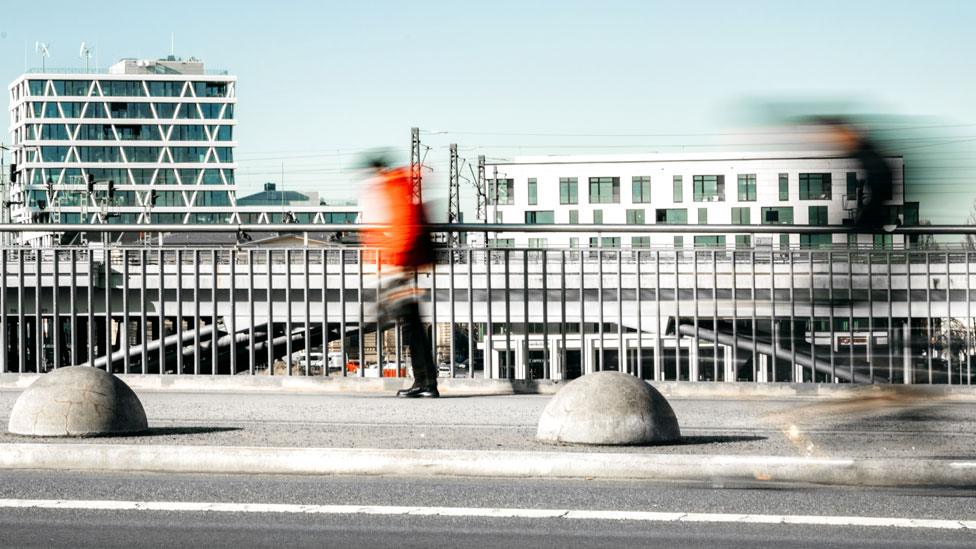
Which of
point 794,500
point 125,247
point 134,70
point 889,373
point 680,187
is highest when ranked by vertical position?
point 134,70

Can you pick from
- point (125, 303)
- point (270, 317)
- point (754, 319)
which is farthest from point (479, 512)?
point (125, 303)

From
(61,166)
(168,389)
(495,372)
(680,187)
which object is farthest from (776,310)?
(61,166)

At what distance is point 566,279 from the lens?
35.3 ft

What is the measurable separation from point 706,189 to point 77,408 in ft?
343

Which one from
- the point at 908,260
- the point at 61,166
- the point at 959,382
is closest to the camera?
the point at 959,382

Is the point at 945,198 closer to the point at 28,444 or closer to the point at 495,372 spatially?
the point at 28,444

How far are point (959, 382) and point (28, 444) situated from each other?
15.8 feet

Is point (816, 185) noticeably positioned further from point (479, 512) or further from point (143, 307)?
point (143, 307)

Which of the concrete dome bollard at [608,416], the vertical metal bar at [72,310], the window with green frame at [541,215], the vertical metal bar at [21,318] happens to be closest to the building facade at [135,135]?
the window with green frame at [541,215]

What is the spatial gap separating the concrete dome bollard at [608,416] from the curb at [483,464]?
1.33 feet

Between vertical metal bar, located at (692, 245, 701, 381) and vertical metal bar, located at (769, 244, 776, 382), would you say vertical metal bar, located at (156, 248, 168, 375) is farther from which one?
vertical metal bar, located at (769, 244, 776, 382)

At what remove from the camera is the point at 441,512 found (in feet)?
18.0

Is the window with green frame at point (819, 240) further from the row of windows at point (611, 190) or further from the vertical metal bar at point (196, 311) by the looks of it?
the row of windows at point (611, 190)

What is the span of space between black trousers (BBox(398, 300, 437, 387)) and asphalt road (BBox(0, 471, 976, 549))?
11.8ft
